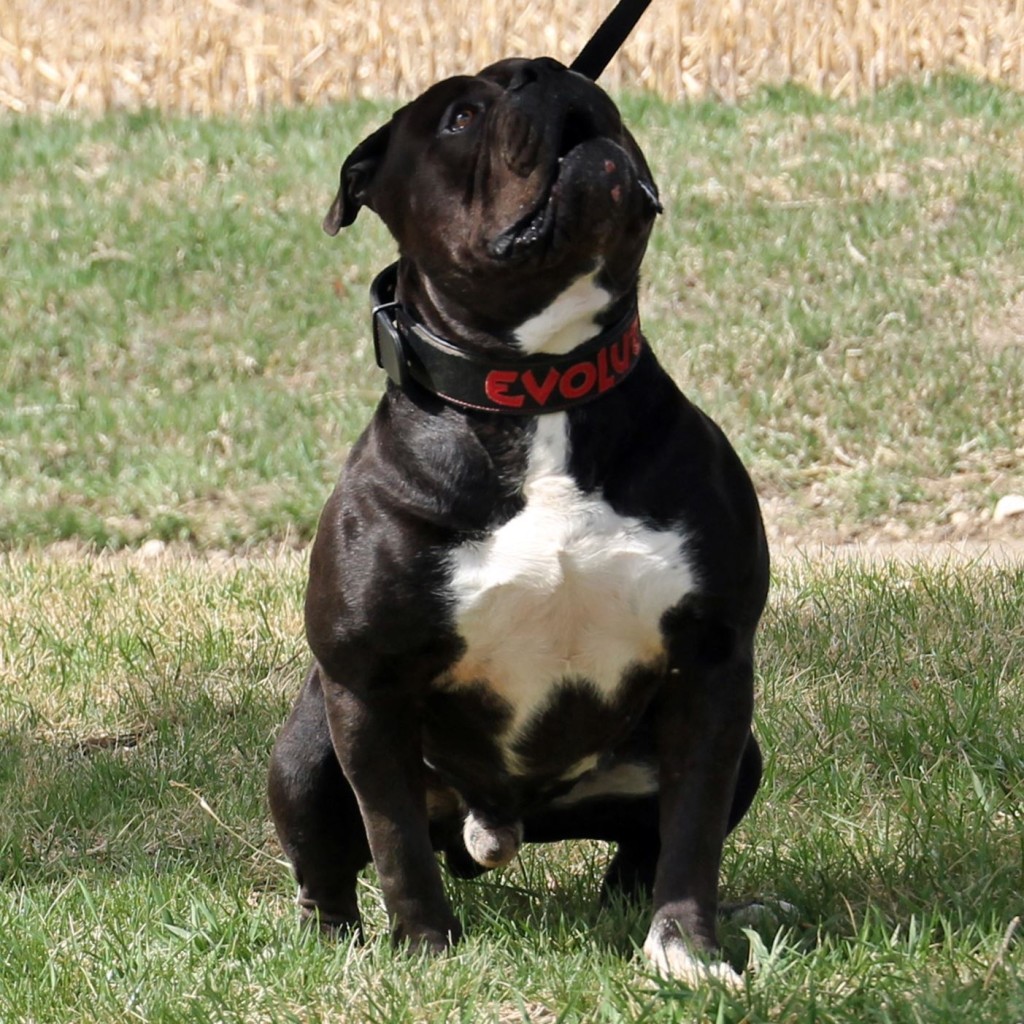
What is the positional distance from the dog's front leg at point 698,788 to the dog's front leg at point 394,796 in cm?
37

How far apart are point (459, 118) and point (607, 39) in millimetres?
568

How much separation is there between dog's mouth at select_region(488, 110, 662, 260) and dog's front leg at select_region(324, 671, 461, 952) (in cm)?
74

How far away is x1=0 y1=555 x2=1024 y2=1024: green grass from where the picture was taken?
262 cm

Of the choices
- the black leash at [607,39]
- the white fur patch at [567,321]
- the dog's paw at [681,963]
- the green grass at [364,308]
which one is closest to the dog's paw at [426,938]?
the dog's paw at [681,963]

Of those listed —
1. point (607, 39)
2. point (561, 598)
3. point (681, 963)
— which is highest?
point (607, 39)

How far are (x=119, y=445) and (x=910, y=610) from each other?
4400 mm

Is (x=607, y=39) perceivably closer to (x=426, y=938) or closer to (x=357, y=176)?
(x=357, y=176)

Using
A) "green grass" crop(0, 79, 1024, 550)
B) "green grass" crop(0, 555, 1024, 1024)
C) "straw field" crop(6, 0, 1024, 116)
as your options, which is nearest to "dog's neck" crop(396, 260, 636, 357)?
"green grass" crop(0, 555, 1024, 1024)

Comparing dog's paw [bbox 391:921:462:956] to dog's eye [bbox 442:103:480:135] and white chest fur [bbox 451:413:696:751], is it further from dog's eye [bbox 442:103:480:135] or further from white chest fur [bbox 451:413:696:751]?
dog's eye [bbox 442:103:480:135]

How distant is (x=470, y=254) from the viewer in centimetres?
271

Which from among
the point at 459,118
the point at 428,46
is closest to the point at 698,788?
the point at 459,118

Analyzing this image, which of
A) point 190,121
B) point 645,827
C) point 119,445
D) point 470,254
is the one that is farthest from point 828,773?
point 190,121

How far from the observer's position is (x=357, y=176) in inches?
121

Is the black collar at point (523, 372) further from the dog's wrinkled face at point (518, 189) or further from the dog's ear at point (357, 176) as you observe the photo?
the dog's ear at point (357, 176)
